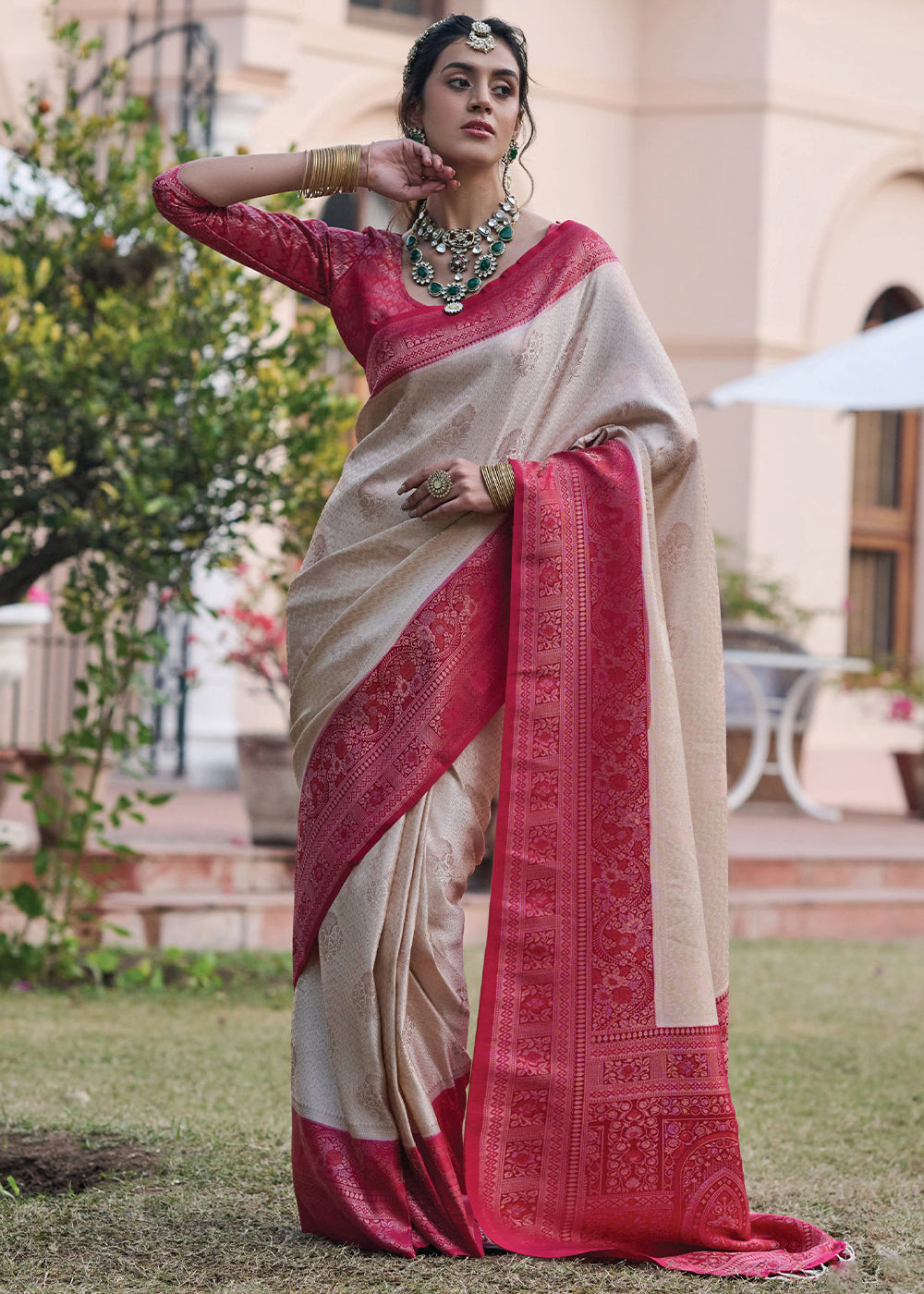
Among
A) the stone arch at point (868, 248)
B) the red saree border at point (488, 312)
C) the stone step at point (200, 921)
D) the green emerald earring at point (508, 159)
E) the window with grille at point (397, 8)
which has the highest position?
the window with grille at point (397, 8)

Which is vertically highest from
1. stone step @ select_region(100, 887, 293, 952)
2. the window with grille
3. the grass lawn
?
the window with grille

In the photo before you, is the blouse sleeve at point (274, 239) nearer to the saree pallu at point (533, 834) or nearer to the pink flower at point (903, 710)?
the saree pallu at point (533, 834)

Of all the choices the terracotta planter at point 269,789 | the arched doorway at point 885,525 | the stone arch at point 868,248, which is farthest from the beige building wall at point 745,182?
the terracotta planter at point 269,789

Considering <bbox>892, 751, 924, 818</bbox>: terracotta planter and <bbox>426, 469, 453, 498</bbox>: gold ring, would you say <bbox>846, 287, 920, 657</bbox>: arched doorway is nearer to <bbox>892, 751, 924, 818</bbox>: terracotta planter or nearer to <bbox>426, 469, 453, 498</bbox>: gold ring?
<bbox>892, 751, 924, 818</bbox>: terracotta planter

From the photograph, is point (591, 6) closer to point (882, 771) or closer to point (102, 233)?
point (882, 771)

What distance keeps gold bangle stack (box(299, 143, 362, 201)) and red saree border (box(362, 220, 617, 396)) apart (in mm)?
228

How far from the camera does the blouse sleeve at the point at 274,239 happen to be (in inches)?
106

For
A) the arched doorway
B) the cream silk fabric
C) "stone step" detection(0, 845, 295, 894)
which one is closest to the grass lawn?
the cream silk fabric

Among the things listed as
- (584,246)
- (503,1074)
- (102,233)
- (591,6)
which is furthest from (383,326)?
(591,6)

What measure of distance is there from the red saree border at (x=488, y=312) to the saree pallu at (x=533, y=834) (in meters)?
0.02

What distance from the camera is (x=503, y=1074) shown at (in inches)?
96.6

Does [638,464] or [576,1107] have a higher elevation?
[638,464]

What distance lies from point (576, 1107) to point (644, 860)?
36cm

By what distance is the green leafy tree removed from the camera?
460 cm
